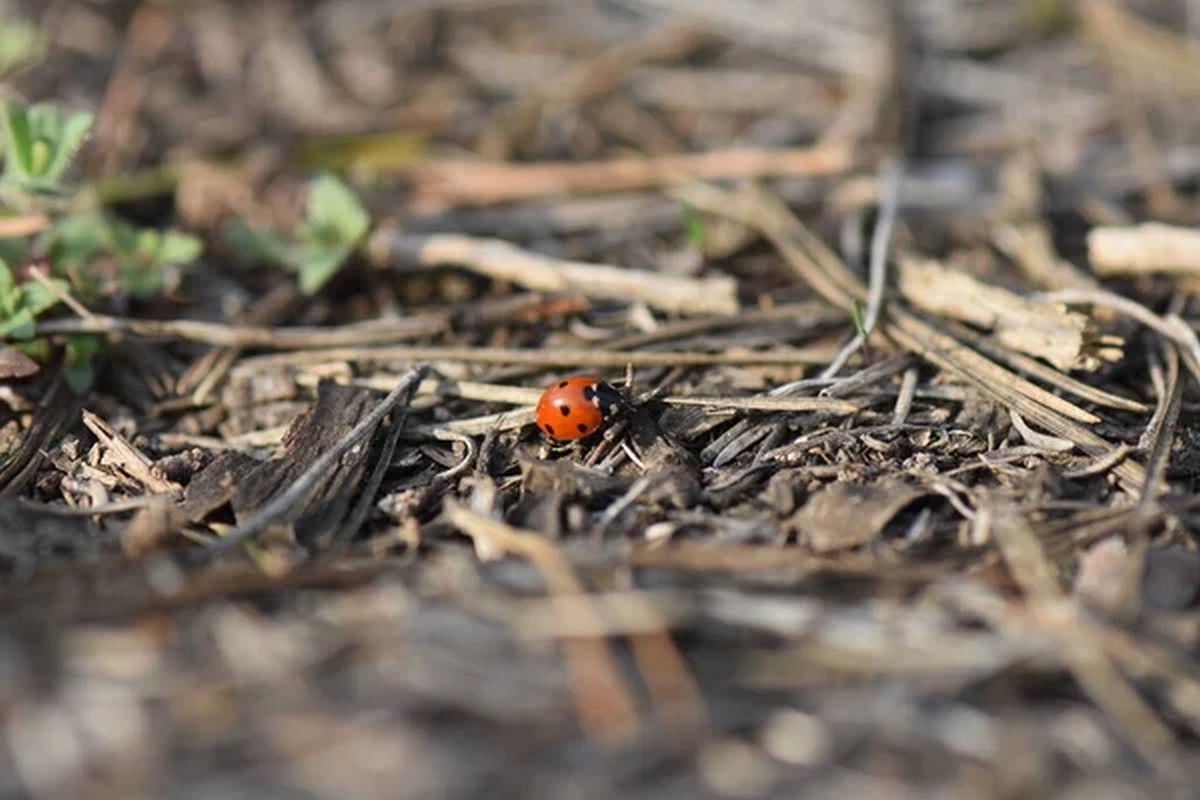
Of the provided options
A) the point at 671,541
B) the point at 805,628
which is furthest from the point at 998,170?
the point at 805,628

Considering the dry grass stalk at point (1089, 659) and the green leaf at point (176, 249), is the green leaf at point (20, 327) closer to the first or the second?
the green leaf at point (176, 249)

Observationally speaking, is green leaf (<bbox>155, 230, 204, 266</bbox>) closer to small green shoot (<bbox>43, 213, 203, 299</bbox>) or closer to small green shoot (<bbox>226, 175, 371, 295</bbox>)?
small green shoot (<bbox>43, 213, 203, 299</bbox>)

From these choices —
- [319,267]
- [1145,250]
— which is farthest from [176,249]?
[1145,250]

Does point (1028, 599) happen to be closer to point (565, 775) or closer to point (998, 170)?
point (565, 775)

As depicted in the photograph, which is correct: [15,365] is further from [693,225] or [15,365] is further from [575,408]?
[693,225]

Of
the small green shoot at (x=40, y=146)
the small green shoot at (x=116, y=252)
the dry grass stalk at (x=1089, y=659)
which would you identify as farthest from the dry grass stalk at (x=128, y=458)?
the dry grass stalk at (x=1089, y=659)
